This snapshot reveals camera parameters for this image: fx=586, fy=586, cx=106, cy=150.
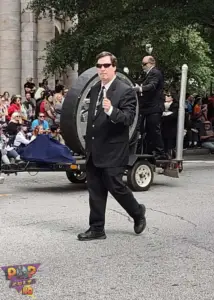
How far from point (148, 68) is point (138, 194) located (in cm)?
212

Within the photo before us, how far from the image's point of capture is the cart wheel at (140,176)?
9.55m

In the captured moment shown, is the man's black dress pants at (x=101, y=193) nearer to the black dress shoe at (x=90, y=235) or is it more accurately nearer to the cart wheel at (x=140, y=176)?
the black dress shoe at (x=90, y=235)

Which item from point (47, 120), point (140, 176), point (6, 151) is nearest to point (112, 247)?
point (140, 176)

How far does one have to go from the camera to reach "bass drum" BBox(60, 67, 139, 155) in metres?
9.16

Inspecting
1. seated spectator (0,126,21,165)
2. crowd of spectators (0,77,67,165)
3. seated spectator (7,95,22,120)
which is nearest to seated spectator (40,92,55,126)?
crowd of spectators (0,77,67,165)

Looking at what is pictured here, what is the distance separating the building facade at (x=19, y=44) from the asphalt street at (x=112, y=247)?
1297cm

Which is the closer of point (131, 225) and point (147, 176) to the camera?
point (131, 225)

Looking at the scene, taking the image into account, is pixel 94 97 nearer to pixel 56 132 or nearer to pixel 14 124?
pixel 14 124

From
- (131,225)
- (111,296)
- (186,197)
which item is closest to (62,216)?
(131,225)

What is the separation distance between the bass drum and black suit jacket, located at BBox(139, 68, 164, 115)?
613mm

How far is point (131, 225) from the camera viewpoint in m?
7.12

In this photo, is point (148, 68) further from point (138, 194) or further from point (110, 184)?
point (110, 184)

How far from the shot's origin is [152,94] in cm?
974

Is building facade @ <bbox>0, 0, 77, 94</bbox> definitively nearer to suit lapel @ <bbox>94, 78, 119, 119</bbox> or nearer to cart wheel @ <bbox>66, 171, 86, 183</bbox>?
cart wheel @ <bbox>66, 171, 86, 183</bbox>
